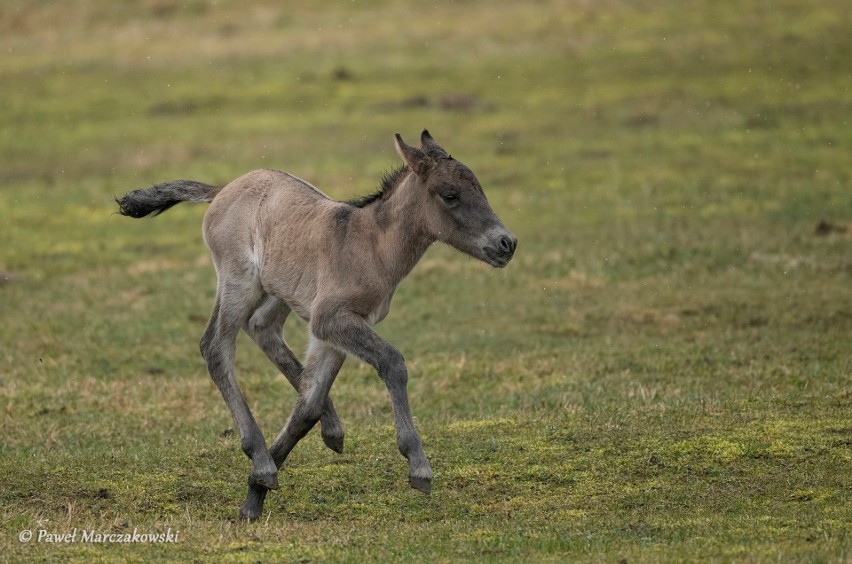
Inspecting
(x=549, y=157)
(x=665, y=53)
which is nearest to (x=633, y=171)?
(x=549, y=157)

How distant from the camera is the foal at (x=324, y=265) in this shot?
369 inches

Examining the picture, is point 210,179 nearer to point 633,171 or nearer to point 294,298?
point 633,171

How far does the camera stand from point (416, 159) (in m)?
9.57

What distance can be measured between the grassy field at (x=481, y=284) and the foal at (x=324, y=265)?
2.46 ft

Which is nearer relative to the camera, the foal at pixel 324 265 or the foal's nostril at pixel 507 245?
the foal's nostril at pixel 507 245

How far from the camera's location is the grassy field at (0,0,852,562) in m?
9.60

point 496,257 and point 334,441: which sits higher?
point 496,257

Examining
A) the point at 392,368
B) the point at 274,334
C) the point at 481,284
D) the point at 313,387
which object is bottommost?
the point at 481,284

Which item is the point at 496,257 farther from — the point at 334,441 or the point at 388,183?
the point at 334,441

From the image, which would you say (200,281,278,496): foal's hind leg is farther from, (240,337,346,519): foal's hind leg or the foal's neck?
the foal's neck

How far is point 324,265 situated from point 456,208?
1.11 m

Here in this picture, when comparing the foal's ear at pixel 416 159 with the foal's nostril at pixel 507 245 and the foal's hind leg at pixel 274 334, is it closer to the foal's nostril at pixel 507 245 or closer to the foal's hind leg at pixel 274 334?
the foal's nostril at pixel 507 245

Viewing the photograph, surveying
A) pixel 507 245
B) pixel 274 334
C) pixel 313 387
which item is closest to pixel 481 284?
pixel 274 334

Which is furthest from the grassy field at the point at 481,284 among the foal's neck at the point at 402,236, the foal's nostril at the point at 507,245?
the foal's nostril at the point at 507,245
